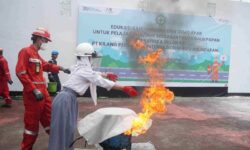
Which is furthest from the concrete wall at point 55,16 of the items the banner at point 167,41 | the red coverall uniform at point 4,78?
the red coverall uniform at point 4,78

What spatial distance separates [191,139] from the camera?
7309 millimetres

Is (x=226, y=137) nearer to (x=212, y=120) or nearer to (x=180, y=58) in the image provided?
(x=212, y=120)

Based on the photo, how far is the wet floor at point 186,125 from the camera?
6863 millimetres

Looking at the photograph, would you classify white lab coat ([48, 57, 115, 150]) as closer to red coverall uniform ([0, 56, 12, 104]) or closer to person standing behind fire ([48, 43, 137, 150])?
person standing behind fire ([48, 43, 137, 150])

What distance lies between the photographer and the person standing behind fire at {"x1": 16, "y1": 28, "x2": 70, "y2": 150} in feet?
17.3

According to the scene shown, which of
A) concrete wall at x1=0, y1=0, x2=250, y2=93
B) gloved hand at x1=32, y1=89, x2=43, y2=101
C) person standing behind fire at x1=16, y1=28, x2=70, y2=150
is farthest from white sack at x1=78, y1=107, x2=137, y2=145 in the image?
concrete wall at x1=0, y1=0, x2=250, y2=93

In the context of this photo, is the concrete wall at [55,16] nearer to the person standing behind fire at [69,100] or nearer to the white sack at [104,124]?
the person standing behind fire at [69,100]

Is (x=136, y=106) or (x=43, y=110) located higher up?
(x=43, y=110)

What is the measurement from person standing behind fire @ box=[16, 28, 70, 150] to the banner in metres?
6.18

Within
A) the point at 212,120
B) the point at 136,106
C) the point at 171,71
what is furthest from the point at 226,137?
the point at 171,71

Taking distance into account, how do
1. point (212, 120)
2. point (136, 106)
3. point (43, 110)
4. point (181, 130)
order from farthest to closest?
point (136, 106), point (212, 120), point (181, 130), point (43, 110)

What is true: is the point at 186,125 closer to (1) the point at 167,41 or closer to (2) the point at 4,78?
(1) the point at 167,41

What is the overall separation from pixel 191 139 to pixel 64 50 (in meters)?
6.01

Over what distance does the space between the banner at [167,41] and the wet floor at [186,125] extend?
1.05 metres
